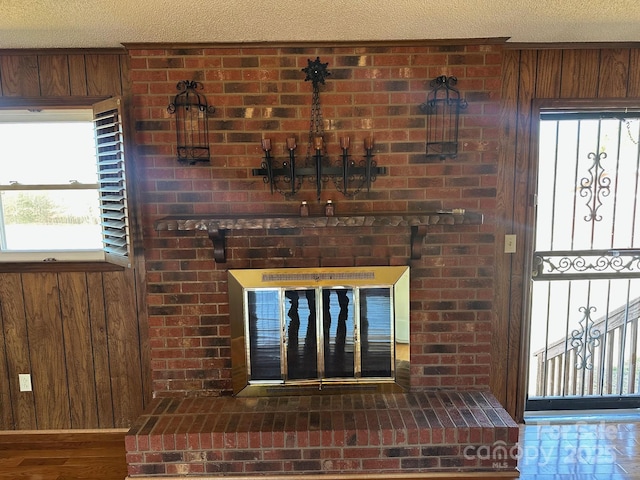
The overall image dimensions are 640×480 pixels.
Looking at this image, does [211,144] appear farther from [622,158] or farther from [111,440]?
[622,158]

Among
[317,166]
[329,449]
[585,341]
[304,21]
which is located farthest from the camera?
[585,341]

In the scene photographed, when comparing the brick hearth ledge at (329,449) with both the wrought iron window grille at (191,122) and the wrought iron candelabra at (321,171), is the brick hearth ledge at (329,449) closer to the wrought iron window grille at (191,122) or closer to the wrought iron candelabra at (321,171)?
the wrought iron candelabra at (321,171)

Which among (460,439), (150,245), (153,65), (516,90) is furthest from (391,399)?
(153,65)

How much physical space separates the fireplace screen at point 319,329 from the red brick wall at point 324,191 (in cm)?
8

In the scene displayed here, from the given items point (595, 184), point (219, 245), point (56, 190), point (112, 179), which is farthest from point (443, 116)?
point (56, 190)

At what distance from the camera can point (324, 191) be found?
2.36m

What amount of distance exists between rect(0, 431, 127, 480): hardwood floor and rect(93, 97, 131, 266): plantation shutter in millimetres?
1158

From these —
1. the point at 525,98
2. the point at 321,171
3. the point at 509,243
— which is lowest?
the point at 509,243

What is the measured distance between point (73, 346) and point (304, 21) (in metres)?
2.31

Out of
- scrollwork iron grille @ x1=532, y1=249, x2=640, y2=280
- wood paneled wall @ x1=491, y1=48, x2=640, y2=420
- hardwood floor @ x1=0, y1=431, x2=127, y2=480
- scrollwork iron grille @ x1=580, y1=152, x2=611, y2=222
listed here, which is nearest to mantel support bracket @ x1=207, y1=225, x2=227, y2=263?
hardwood floor @ x1=0, y1=431, x2=127, y2=480

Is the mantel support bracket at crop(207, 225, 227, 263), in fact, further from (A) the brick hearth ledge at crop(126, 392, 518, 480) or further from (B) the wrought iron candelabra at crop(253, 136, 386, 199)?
(A) the brick hearth ledge at crop(126, 392, 518, 480)

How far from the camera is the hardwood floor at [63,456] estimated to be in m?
2.32

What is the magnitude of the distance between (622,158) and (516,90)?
0.80 metres

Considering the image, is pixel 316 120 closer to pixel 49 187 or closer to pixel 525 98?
pixel 525 98
